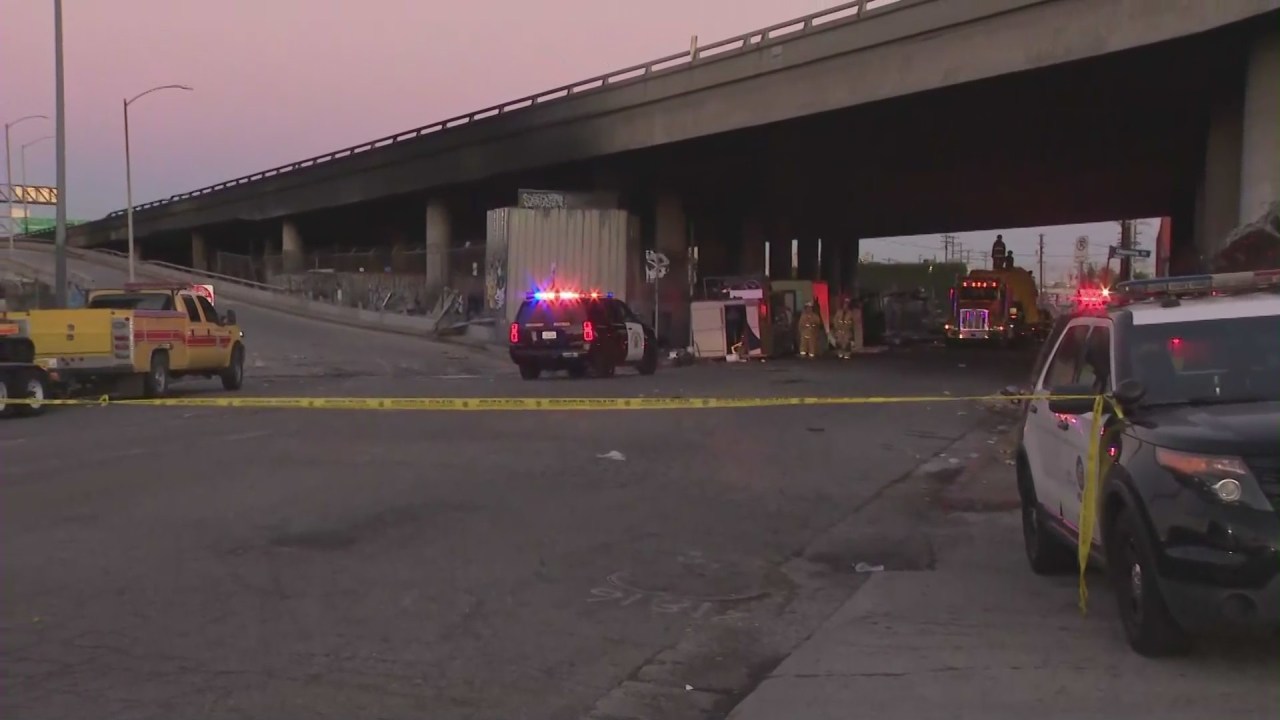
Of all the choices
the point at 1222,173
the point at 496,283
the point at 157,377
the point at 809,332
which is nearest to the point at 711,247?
the point at 809,332

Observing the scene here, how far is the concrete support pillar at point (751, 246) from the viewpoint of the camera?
2140 inches

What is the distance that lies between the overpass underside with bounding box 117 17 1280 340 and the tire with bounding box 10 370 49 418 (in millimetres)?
20292

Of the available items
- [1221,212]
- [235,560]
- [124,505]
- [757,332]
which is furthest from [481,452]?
[757,332]

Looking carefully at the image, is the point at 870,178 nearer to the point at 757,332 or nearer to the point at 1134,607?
the point at 757,332

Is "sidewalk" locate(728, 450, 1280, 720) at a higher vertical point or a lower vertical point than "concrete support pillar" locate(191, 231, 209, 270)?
lower

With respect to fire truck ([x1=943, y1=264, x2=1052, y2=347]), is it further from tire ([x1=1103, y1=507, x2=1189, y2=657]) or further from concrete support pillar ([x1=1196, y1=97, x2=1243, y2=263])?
tire ([x1=1103, y1=507, x2=1189, y2=657])

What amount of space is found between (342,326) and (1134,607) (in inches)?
1531

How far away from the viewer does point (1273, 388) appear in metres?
5.97

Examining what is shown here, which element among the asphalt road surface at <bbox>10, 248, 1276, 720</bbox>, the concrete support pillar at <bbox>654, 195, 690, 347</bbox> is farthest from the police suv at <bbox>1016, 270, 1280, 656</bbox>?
the concrete support pillar at <bbox>654, 195, 690, 347</bbox>

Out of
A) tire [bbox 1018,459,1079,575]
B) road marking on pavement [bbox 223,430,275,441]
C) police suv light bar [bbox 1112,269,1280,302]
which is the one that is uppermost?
police suv light bar [bbox 1112,269,1280,302]

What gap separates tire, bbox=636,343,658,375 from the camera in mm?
27844

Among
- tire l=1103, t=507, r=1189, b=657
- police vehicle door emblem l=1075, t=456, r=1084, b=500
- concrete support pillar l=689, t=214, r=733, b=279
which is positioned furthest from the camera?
concrete support pillar l=689, t=214, r=733, b=279

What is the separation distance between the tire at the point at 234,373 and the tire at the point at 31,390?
531 cm

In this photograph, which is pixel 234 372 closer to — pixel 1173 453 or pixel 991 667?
pixel 991 667
